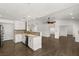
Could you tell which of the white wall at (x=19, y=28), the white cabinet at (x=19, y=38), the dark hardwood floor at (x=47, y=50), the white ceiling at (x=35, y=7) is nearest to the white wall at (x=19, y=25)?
the white wall at (x=19, y=28)

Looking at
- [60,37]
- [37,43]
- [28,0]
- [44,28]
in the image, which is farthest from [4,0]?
[60,37]

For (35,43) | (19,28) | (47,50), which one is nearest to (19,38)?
(19,28)


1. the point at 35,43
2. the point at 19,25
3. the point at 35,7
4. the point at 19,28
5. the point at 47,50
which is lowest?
the point at 47,50

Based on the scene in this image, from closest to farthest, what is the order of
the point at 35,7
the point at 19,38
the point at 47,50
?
the point at 35,7 → the point at 47,50 → the point at 19,38

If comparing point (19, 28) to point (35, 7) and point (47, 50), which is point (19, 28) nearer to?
point (47, 50)

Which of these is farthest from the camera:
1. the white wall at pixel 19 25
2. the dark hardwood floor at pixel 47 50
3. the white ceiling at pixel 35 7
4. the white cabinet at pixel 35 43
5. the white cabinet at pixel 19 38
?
the white wall at pixel 19 25

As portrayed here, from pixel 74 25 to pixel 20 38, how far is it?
397 centimetres

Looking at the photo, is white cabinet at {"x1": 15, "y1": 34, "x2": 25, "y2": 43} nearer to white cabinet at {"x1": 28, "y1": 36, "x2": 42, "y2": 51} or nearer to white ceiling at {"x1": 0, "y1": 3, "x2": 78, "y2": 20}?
white cabinet at {"x1": 28, "y1": 36, "x2": 42, "y2": 51}

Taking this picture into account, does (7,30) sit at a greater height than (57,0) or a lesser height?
lesser

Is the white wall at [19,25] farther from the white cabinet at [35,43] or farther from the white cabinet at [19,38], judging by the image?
the white cabinet at [35,43]

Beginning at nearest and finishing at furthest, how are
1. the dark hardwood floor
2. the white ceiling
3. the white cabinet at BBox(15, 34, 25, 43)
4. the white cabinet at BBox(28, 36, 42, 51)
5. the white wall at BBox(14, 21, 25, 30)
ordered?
the white ceiling → the dark hardwood floor → the white cabinet at BBox(28, 36, 42, 51) → the white cabinet at BBox(15, 34, 25, 43) → the white wall at BBox(14, 21, 25, 30)

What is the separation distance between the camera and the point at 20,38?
5699 mm

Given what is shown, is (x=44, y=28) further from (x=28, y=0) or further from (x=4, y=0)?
(x=4, y=0)

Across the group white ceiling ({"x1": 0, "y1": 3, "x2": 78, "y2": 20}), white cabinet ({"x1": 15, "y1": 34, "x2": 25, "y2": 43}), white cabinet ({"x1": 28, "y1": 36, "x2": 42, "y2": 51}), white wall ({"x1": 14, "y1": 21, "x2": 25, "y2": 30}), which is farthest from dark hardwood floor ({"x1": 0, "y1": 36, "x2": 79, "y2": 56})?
white wall ({"x1": 14, "y1": 21, "x2": 25, "y2": 30})
